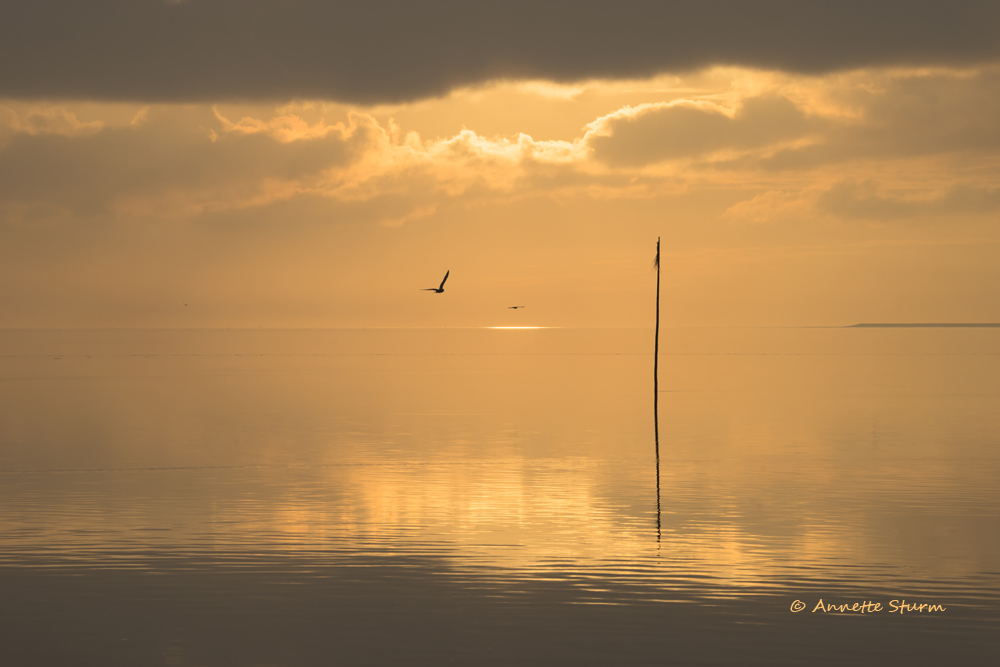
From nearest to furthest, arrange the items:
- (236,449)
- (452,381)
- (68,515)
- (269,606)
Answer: (269,606) < (68,515) < (236,449) < (452,381)

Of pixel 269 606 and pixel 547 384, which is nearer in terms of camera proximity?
pixel 269 606

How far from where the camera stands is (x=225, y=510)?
109 feet

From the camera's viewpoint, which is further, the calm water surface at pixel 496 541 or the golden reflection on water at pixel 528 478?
the golden reflection on water at pixel 528 478

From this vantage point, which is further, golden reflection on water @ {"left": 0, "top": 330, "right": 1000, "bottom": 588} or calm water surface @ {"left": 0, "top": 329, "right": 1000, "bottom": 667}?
golden reflection on water @ {"left": 0, "top": 330, "right": 1000, "bottom": 588}

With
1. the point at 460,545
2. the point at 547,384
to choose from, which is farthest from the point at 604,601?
the point at 547,384

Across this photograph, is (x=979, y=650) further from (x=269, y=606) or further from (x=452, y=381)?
(x=452, y=381)

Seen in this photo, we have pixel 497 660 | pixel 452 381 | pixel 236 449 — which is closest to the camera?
pixel 497 660

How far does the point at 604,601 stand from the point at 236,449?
113 feet

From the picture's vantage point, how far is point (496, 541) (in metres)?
27.9

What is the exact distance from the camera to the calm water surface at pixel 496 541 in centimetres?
1903

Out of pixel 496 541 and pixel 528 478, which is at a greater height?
pixel 496 541

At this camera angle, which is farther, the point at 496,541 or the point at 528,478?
the point at 528,478

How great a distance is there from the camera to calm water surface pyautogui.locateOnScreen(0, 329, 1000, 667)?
19031mm

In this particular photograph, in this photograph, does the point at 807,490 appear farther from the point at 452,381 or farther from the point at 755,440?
the point at 452,381
